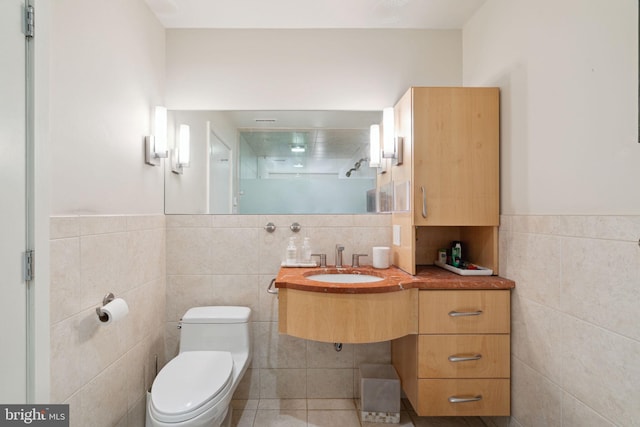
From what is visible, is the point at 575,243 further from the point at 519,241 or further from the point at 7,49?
the point at 7,49

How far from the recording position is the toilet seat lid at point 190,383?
1.24 m

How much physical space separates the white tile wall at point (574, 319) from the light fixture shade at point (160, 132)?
204cm

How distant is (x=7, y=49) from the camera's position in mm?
948

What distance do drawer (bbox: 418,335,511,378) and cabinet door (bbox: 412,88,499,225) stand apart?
1.97 feet

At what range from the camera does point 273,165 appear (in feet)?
6.86

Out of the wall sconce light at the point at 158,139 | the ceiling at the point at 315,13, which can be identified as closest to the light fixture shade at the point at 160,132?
the wall sconce light at the point at 158,139

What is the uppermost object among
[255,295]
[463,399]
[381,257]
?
[381,257]

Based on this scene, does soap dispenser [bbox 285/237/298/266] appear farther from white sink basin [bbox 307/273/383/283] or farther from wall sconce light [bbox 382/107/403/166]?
wall sconce light [bbox 382/107/403/166]

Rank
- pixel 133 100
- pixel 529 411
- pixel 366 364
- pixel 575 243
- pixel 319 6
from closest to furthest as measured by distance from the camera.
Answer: pixel 575 243 → pixel 529 411 → pixel 133 100 → pixel 319 6 → pixel 366 364

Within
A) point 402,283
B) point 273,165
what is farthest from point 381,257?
point 273,165

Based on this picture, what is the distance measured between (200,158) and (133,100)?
1.71 ft

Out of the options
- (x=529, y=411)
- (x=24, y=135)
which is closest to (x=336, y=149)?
(x=24, y=135)

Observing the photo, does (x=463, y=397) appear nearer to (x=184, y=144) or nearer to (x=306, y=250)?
(x=306, y=250)

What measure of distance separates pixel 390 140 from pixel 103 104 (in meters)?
1.56
